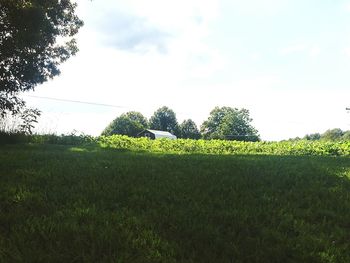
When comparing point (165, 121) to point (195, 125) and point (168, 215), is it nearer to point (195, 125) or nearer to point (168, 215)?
point (195, 125)

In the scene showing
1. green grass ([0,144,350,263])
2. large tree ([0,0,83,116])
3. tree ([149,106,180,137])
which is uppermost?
tree ([149,106,180,137])

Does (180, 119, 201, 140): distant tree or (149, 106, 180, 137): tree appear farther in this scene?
(180, 119, 201, 140): distant tree

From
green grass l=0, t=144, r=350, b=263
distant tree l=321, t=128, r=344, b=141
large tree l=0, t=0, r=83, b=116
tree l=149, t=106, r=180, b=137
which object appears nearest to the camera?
green grass l=0, t=144, r=350, b=263

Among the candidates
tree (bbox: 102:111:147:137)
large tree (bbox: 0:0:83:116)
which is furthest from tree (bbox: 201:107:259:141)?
large tree (bbox: 0:0:83:116)

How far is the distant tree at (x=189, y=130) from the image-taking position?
122719 millimetres

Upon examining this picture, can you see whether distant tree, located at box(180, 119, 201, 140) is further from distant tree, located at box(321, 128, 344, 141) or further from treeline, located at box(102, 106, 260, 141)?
distant tree, located at box(321, 128, 344, 141)

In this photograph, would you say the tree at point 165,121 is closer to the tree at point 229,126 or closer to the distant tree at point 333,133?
the tree at point 229,126

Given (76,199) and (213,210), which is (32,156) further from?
(213,210)

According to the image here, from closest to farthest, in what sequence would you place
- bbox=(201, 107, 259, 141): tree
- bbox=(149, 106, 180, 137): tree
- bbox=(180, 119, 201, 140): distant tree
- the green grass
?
the green grass → bbox=(201, 107, 259, 141): tree → bbox=(149, 106, 180, 137): tree → bbox=(180, 119, 201, 140): distant tree

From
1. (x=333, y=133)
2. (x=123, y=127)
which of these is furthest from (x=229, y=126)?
(x=333, y=133)

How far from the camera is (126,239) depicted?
163 inches

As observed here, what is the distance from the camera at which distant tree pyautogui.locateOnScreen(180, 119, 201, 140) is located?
12272 centimetres

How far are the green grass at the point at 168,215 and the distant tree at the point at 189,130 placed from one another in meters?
115

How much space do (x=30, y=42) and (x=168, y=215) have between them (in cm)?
901
